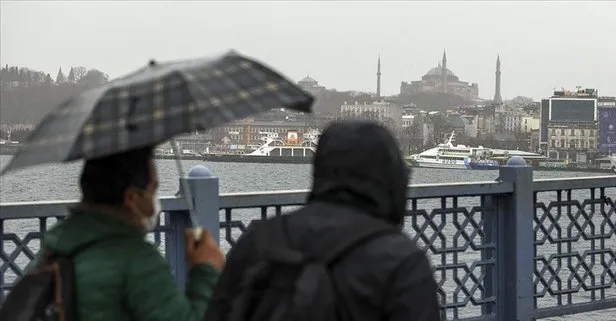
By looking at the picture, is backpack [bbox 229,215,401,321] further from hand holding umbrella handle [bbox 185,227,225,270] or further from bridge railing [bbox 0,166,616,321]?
bridge railing [bbox 0,166,616,321]

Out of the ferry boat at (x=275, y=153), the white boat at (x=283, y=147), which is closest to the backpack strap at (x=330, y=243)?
the ferry boat at (x=275, y=153)

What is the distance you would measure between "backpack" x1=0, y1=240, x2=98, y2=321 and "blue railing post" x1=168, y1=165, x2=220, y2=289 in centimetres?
317

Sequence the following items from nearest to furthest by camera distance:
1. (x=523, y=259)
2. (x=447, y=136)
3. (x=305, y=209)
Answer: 1. (x=305, y=209)
2. (x=523, y=259)
3. (x=447, y=136)

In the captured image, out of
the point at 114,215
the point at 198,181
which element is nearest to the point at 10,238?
the point at 198,181

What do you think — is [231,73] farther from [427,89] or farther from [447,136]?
[427,89]

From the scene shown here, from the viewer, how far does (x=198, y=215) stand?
6.08m

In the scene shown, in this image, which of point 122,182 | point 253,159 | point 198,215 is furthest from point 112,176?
point 253,159

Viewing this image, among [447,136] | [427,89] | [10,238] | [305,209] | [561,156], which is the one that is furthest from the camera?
[427,89]

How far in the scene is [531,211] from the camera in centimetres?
753

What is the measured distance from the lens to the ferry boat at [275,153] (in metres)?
40.9

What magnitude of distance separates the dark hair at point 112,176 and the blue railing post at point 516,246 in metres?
4.92

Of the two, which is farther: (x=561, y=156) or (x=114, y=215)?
(x=561, y=156)

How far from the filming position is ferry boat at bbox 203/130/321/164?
134ft

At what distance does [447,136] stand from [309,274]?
56.9 metres
